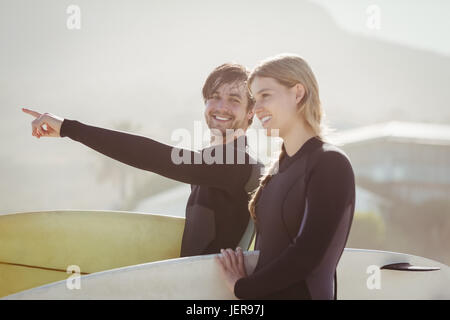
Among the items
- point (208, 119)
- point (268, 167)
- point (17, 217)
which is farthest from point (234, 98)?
point (17, 217)

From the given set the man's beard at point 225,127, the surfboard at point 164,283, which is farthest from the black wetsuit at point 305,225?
the man's beard at point 225,127

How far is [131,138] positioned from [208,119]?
0.37 m

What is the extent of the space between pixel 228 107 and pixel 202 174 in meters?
0.31

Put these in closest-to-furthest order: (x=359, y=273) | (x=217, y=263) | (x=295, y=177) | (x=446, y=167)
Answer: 1. (x=295, y=177)
2. (x=217, y=263)
3. (x=359, y=273)
4. (x=446, y=167)

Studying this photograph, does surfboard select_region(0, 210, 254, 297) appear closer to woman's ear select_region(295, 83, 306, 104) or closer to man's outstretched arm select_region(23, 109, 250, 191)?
man's outstretched arm select_region(23, 109, 250, 191)

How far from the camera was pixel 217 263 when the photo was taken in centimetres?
124

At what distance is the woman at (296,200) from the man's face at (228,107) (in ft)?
1.29

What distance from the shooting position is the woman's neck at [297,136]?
1.12m

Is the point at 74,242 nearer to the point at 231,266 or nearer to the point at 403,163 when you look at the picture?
the point at 231,266

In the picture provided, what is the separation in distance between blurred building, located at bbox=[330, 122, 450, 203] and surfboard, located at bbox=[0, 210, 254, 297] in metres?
9.06

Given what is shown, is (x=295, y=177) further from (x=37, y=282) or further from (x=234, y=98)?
(x=37, y=282)

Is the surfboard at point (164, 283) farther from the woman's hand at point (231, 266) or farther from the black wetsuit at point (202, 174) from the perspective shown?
the black wetsuit at point (202, 174)

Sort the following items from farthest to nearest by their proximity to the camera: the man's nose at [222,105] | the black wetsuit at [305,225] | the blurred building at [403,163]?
1. the blurred building at [403,163]
2. the man's nose at [222,105]
3. the black wetsuit at [305,225]
